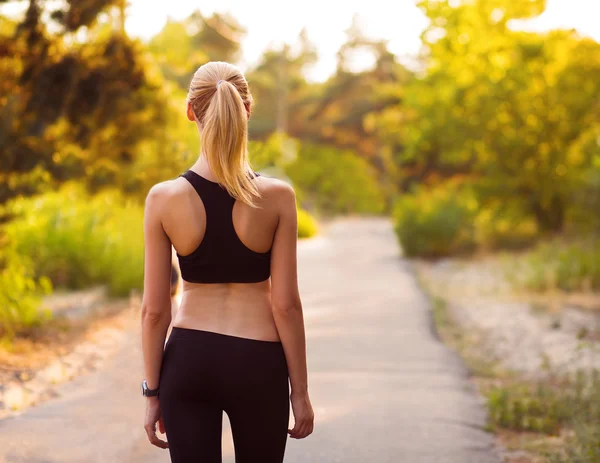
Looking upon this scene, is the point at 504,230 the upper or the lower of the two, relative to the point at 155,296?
lower

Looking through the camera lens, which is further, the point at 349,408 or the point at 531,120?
the point at 531,120

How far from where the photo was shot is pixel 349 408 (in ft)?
20.1

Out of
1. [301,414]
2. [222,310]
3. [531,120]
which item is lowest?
[301,414]

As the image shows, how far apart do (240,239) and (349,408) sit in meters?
3.86

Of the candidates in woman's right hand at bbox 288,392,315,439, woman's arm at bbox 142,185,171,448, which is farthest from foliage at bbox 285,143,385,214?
woman's arm at bbox 142,185,171,448

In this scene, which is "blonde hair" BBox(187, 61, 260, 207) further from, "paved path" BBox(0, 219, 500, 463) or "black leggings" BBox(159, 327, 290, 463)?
"paved path" BBox(0, 219, 500, 463)

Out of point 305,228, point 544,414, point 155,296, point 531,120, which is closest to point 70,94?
point 544,414

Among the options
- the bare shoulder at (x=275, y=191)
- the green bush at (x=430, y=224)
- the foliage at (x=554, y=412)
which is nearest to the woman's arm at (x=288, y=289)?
the bare shoulder at (x=275, y=191)

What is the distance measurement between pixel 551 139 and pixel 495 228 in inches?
119

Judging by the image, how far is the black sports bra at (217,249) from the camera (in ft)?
8.20

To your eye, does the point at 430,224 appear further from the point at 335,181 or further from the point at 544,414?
the point at 335,181

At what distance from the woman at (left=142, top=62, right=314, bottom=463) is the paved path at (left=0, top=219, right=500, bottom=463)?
241cm

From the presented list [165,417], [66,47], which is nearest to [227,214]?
[165,417]

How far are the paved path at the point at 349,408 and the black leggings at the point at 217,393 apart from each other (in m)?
2.36
